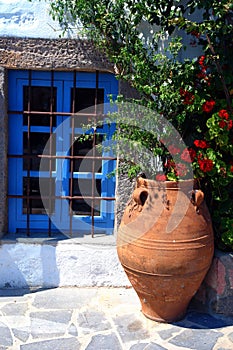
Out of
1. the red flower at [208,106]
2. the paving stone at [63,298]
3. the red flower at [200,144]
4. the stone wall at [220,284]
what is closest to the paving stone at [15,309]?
the paving stone at [63,298]

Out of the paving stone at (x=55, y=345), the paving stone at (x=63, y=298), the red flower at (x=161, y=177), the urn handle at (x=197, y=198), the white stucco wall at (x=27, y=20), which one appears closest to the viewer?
the paving stone at (x=55, y=345)

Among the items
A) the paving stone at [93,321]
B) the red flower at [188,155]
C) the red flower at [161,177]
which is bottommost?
the paving stone at [93,321]

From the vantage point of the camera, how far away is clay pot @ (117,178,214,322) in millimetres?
3504

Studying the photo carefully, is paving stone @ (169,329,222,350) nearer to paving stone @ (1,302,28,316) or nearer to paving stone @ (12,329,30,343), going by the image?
paving stone @ (12,329,30,343)

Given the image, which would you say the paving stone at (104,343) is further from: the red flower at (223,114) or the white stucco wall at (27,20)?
the white stucco wall at (27,20)

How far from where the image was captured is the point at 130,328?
3.62 metres

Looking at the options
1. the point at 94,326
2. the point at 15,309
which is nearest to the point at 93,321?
the point at 94,326

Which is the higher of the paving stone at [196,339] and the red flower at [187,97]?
the red flower at [187,97]

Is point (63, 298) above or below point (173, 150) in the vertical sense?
below

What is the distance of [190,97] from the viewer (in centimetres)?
367

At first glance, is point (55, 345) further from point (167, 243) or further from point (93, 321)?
point (167, 243)

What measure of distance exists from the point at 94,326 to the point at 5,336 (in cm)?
67

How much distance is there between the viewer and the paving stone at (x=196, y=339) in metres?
3.39

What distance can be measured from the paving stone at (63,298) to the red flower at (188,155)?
59.6 inches
